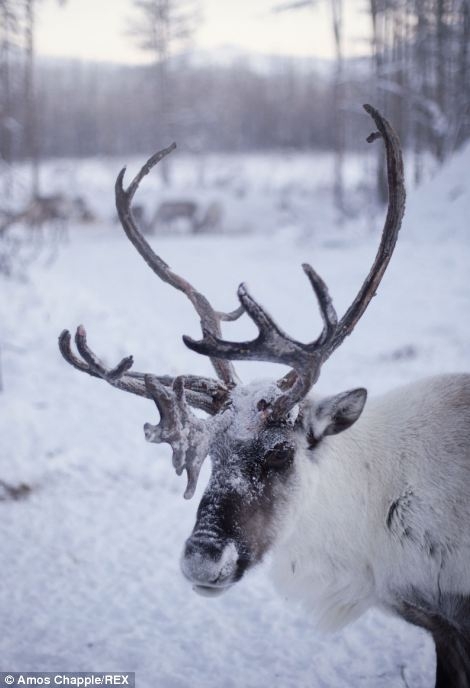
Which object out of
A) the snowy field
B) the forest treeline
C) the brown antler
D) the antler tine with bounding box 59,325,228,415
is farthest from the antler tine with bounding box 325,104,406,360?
the forest treeline

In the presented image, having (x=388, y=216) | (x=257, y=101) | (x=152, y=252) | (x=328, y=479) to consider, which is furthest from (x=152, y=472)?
(x=257, y=101)

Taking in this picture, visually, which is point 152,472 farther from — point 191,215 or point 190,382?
point 191,215

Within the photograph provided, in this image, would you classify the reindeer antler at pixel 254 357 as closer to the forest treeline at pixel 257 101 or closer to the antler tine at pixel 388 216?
the antler tine at pixel 388 216

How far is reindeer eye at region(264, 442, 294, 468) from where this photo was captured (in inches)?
83.7

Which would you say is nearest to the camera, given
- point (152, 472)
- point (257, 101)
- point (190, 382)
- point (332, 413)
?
point (332, 413)

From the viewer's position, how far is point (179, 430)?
6.77ft

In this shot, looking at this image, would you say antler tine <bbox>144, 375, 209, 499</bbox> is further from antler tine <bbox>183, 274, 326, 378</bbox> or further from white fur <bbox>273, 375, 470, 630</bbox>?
white fur <bbox>273, 375, 470, 630</bbox>

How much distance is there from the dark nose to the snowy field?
0.73ft

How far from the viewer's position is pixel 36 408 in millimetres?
4953

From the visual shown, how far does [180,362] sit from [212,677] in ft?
12.1

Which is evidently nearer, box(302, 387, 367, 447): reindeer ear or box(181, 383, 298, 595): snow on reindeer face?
box(181, 383, 298, 595): snow on reindeer face

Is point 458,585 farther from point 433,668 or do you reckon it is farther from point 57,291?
point 57,291

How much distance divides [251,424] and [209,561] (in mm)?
473

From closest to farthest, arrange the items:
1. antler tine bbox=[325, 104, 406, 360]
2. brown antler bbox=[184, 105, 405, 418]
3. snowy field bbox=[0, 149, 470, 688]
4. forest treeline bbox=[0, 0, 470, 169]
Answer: brown antler bbox=[184, 105, 405, 418] → antler tine bbox=[325, 104, 406, 360] → snowy field bbox=[0, 149, 470, 688] → forest treeline bbox=[0, 0, 470, 169]
